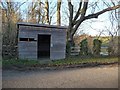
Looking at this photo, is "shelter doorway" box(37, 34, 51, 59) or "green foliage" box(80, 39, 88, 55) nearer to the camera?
"shelter doorway" box(37, 34, 51, 59)

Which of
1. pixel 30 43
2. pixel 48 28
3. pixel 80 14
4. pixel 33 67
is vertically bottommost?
pixel 33 67

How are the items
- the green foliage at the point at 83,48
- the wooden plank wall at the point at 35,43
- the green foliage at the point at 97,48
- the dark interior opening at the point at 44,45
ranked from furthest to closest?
the green foliage at the point at 97,48, the green foliage at the point at 83,48, the dark interior opening at the point at 44,45, the wooden plank wall at the point at 35,43

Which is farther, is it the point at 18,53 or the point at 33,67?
the point at 18,53

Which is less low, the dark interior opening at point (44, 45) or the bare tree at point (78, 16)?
the bare tree at point (78, 16)

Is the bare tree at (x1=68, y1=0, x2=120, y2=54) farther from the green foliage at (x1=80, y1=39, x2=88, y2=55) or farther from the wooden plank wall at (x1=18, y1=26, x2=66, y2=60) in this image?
the wooden plank wall at (x1=18, y1=26, x2=66, y2=60)

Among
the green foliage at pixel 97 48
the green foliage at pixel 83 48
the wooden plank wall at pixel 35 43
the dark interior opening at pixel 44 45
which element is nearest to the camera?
the wooden plank wall at pixel 35 43

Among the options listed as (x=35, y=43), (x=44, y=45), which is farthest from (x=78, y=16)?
(x=35, y=43)

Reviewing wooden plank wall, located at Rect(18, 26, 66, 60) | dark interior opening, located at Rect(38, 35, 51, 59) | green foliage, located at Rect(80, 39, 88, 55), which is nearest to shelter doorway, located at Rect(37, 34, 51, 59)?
dark interior opening, located at Rect(38, 35, 51, 59)

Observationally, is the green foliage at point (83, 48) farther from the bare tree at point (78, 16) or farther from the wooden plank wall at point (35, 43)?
the wooden plank wall at point (35, 43)

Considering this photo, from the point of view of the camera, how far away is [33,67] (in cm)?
977

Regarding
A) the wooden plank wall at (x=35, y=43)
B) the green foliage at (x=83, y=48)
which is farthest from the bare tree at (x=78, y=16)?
the wooden plank wall at (x=35, y=43)

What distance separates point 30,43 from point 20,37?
640 mm

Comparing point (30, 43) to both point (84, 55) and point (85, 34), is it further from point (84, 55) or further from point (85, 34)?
point (85, 34)

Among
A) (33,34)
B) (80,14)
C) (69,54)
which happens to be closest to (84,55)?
(69,54)
